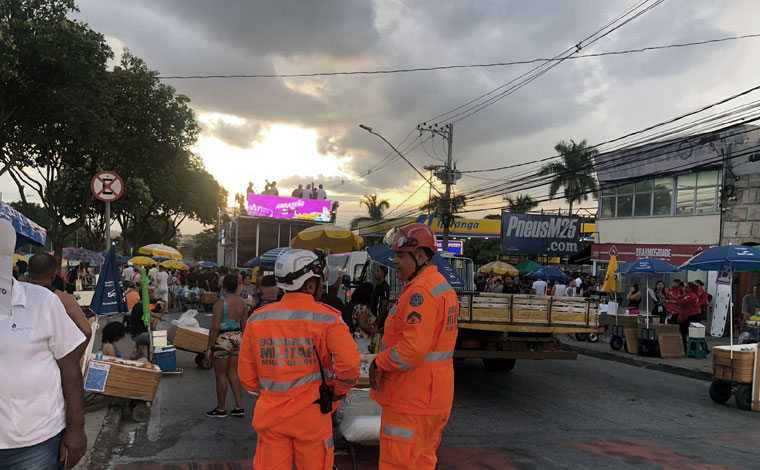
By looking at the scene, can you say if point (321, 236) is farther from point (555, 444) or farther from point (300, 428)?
point (300, 428)

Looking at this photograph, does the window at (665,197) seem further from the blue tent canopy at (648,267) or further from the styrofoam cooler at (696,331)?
the styrofoam cooler at (696,331)

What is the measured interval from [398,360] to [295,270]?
2.61ft

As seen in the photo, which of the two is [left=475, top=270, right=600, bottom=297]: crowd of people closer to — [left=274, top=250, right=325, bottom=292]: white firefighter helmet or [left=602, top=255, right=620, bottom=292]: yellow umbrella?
[left=602, top=255, right=620, bottom=292]: yellow umbrella

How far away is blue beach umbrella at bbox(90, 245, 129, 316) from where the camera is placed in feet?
27.2

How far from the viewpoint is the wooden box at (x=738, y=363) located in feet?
27.4

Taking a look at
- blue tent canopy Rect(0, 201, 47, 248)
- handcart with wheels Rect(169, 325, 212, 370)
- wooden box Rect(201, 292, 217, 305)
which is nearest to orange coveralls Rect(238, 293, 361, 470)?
blue tent canopy Rect(0, 201, 47, 248)

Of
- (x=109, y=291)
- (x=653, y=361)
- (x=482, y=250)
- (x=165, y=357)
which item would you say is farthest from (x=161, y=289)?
(x=482, y=250)

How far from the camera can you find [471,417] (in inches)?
290

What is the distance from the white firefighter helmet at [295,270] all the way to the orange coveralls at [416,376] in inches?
23.2

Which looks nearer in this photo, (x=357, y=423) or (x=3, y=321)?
(x=3, y=321)

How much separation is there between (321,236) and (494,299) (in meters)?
5.73

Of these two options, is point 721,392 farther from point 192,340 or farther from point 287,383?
point 192,340

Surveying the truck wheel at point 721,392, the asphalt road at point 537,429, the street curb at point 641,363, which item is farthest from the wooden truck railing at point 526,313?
the street curb at point 641,363

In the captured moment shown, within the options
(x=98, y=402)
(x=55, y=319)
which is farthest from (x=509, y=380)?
(x=55, y=319)
